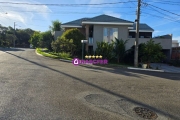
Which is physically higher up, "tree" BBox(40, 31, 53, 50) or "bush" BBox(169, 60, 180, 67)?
"tree" BBox(40, 31, 53, 50)

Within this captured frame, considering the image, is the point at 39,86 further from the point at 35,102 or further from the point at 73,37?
the point at 73,37

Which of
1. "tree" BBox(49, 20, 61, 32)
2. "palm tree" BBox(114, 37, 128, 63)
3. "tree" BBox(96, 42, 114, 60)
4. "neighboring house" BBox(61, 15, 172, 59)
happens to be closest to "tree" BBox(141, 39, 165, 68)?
"palm tree" BBox(114, 37, 128, 63)

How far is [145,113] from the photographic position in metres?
4.24

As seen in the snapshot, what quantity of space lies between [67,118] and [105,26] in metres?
18.5

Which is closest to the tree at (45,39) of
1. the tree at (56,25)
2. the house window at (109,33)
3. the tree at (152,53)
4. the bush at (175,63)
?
the tree at (56,25)

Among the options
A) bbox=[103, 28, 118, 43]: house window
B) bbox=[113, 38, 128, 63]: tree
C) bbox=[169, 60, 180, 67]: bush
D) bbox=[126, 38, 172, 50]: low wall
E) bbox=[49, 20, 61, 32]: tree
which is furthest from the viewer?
bbox=[49, 20, 61, 32]: tree

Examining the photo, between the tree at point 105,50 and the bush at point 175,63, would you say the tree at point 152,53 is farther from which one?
the bush at point 175,63

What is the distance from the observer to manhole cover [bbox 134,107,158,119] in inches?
160

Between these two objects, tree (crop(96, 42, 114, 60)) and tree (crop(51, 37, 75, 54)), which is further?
tree (crop(51, 37, 75, 54))

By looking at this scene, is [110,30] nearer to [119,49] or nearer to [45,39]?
[119,49]

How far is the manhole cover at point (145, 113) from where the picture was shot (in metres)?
4.07

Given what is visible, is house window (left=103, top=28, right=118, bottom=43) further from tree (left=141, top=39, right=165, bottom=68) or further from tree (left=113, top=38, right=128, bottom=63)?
tree (left=141, top=39, right=165, bottom=68)

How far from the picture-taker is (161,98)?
563 centimetres

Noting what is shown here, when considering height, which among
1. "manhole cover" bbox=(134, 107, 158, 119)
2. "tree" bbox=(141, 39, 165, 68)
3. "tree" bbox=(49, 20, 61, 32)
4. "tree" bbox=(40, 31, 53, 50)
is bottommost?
"manhole cover" bbox=(134, 107, 158, 119)
